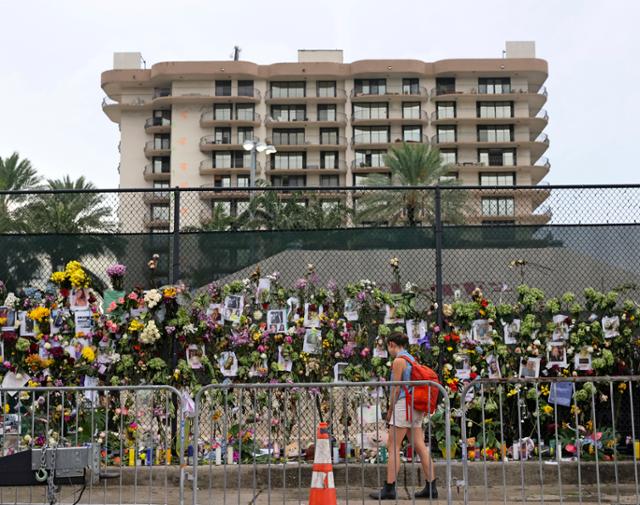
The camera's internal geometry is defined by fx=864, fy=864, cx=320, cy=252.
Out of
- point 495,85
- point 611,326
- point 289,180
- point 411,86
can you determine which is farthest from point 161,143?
point 611,326

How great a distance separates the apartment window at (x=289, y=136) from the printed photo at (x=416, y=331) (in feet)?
225

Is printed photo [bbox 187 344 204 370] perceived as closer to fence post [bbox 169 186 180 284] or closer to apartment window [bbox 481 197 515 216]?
fence post [bbox 169 186 180 284]

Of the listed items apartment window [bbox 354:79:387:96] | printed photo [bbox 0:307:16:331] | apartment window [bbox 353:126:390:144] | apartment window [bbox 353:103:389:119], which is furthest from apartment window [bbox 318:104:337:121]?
printed photo [bbox 0:307:16:331]

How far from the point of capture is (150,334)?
10164 millimetres

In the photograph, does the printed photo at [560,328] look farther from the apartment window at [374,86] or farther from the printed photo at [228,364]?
the apartment window at [374,86]

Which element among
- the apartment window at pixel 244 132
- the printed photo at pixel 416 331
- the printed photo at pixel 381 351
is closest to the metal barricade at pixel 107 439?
the printed photo at pixel 381 351

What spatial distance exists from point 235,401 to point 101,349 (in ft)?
5.82

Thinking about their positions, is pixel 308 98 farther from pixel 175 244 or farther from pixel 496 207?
pixel 175 244

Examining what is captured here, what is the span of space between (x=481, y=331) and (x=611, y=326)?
4.97ft

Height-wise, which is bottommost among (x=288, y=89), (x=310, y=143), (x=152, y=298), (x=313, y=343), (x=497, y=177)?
(x=313, y=343)

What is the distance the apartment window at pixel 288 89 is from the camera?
255 ft

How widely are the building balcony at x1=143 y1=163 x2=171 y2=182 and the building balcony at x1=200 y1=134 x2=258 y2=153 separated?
13.4 feet

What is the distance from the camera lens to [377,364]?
10.1 meters

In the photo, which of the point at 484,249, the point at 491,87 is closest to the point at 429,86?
the point at 491,87
